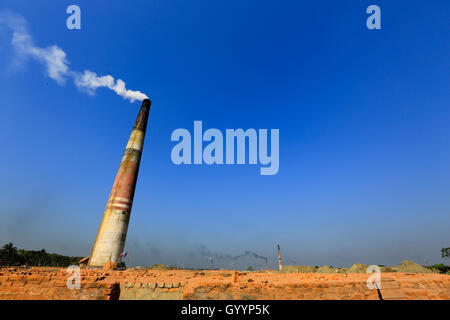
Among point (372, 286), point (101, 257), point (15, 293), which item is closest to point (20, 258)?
point (101, 257)

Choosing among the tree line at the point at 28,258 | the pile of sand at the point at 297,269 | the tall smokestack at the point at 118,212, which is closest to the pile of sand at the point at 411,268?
the pile of sand at the point at 297,269

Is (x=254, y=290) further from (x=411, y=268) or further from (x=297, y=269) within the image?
(x=297, y=269)

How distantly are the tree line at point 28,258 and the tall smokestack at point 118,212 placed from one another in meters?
34.8

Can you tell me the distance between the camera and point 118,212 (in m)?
A: 15.5

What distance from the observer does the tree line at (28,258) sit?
38.4 metres

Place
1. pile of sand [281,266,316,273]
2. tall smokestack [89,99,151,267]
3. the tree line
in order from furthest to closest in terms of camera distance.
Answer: the tree line
pile of sand [281,266,316,273]
tall smokestack [89,99,151,267]

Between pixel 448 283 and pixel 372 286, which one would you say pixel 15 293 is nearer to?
pixel 372 286

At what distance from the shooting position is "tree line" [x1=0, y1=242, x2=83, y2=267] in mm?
38431

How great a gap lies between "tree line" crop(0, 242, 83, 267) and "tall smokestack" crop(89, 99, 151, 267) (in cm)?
3479

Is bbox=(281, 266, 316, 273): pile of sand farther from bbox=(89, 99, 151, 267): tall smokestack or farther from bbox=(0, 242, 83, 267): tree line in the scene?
bbox=(0, 242, 83, 267): tree line

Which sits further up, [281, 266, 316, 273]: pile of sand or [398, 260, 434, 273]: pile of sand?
[398, 260, 434, 273]: pile of sand

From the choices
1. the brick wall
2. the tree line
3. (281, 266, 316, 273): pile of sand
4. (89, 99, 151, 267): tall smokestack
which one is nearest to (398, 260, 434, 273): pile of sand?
(281, 266, 316, 273): pile of sand

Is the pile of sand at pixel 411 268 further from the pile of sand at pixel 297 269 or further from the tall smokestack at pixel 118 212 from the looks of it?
the tall smokestack at pixel 118 212
